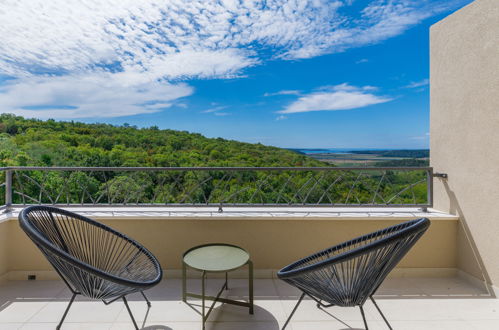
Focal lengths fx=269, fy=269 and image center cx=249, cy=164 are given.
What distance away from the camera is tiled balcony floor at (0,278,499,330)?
1.78 meters

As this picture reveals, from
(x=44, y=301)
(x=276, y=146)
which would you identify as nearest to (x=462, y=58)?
(x=44, y=301)

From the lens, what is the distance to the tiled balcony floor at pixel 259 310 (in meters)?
1.78

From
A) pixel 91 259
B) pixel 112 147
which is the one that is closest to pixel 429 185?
pixel 91 259

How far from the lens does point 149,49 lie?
7152mm

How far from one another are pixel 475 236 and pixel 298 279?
72.3 inches

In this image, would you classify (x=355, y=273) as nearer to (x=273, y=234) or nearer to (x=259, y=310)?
(x=259, y=310)

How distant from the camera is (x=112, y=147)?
29.6ft

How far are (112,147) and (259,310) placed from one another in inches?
340

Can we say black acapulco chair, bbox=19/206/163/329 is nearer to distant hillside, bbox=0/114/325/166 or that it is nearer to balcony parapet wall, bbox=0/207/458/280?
balcony parapet wall, bbox=0/207/458/280

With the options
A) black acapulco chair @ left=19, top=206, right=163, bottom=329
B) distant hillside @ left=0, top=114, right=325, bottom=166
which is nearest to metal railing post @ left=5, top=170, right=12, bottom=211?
black acapulco chair @ left=19, top=206, right=163, bottom=329

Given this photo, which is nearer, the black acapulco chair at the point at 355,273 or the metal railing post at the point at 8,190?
the black acapulco chair at the point at 355,273

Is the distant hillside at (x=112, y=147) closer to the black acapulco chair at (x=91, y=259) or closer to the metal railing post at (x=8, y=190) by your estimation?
the metal railing post at (x=8, y=190)

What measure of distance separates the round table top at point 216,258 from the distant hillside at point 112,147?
510 cm

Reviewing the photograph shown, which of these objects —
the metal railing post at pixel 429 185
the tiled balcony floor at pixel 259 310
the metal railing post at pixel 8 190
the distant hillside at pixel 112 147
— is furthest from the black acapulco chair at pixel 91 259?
the distant hillside at pixel 112 147
